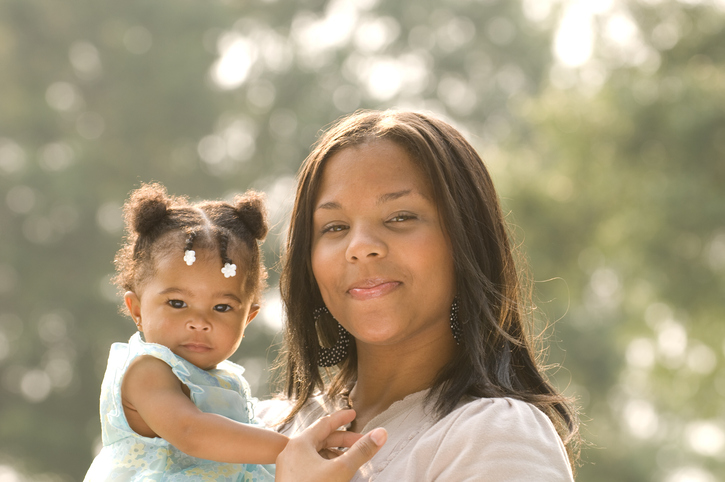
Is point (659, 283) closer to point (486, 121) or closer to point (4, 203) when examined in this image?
point (486, 121)

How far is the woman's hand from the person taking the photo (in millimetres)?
1580

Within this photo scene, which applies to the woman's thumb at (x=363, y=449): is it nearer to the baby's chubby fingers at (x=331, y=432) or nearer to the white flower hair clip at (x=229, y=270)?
the baby's chubby fingers at (x=331, y=432)

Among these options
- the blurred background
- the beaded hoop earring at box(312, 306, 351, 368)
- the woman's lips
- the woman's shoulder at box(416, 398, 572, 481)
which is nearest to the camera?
the woman's shoulder at box(416, 398, 572, 481)

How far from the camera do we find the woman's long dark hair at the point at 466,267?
189 cm

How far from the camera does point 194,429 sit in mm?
1696

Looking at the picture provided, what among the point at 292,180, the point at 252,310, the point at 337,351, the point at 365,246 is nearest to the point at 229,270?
the point at 252,310

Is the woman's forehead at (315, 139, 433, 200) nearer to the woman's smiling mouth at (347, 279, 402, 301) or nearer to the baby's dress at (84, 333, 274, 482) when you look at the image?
the woman's smiling mouth at (347, 279, 402, 301)

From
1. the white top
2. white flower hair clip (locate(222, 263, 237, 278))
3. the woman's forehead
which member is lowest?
the white top

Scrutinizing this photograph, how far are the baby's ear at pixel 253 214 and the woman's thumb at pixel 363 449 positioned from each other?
70 cm

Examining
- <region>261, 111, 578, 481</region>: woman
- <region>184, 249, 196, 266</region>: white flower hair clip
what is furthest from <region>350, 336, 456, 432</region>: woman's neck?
<region>184, 249, 196, 266</region>: white flower hair clip

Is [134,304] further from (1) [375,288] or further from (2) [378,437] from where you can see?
(2) [378,437]

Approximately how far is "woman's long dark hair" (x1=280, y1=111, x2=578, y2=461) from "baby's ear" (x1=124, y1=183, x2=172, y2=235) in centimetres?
36

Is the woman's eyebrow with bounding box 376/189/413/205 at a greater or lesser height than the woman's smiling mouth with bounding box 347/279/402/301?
greater

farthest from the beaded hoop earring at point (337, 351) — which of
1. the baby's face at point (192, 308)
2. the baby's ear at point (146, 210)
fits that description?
the baby's ear at point (146, 210)
